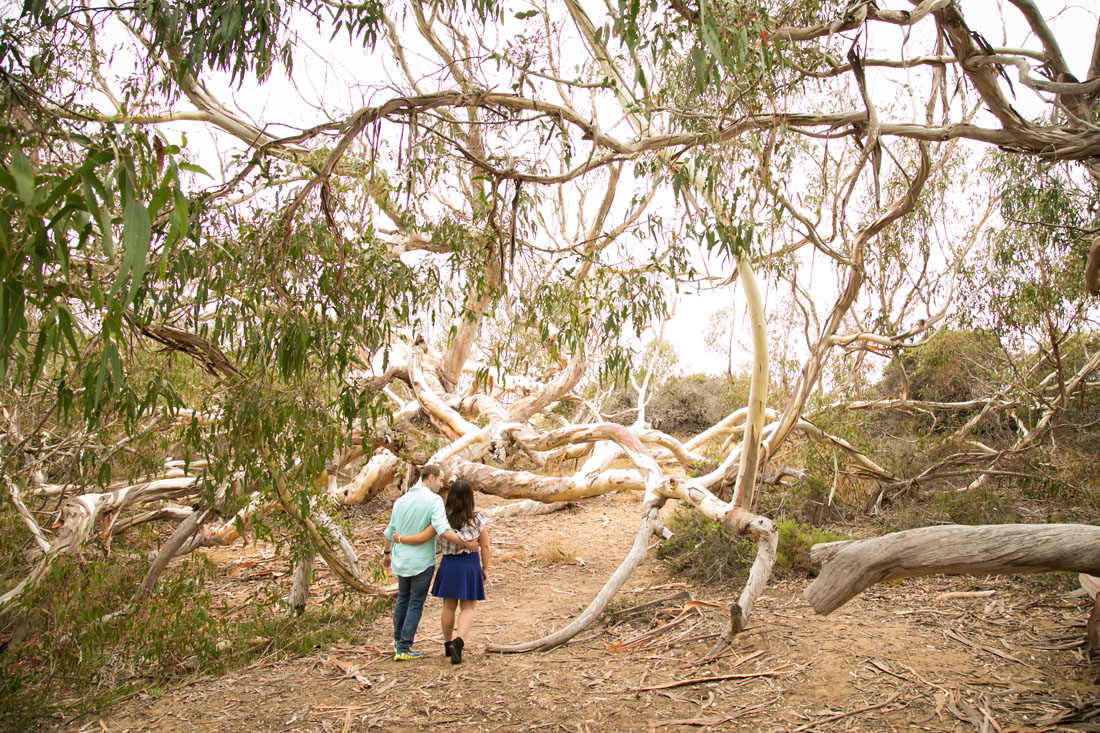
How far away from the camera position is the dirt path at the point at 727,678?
3.89 meters

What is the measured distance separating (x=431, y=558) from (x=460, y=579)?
0.26 m

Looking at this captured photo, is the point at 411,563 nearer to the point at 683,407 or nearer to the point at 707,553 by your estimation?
the point at 707,553

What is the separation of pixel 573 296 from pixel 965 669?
3379 mm

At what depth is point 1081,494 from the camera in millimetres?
7184

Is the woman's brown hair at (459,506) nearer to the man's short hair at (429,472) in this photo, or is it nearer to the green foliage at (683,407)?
the man's short hair at (429,472)

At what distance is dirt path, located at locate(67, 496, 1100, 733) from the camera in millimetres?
3893

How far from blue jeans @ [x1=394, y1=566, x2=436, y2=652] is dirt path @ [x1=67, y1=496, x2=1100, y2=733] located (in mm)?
180

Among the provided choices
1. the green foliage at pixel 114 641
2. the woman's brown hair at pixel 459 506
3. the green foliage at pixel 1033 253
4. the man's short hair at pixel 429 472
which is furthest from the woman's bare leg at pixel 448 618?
the green foliage at pixel 1033 253

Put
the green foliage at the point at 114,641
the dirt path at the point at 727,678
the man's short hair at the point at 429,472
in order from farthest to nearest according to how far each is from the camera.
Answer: the man's short hair at the point at 429,472 → the green foliage at the point at 114,641 → the dirt path at the point at 727,678

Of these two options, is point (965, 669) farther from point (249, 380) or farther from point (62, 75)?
point (62, 75)

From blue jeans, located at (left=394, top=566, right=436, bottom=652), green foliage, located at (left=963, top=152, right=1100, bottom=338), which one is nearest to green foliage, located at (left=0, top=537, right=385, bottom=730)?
blue jeans, located at (left=394, top=566, right=436, bottom=652)

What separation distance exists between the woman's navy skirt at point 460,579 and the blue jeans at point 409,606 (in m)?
0.09

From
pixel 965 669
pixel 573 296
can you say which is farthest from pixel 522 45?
pixel 965 669

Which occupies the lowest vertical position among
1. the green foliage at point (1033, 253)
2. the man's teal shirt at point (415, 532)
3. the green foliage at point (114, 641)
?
the green foliage at point (114, 641)
